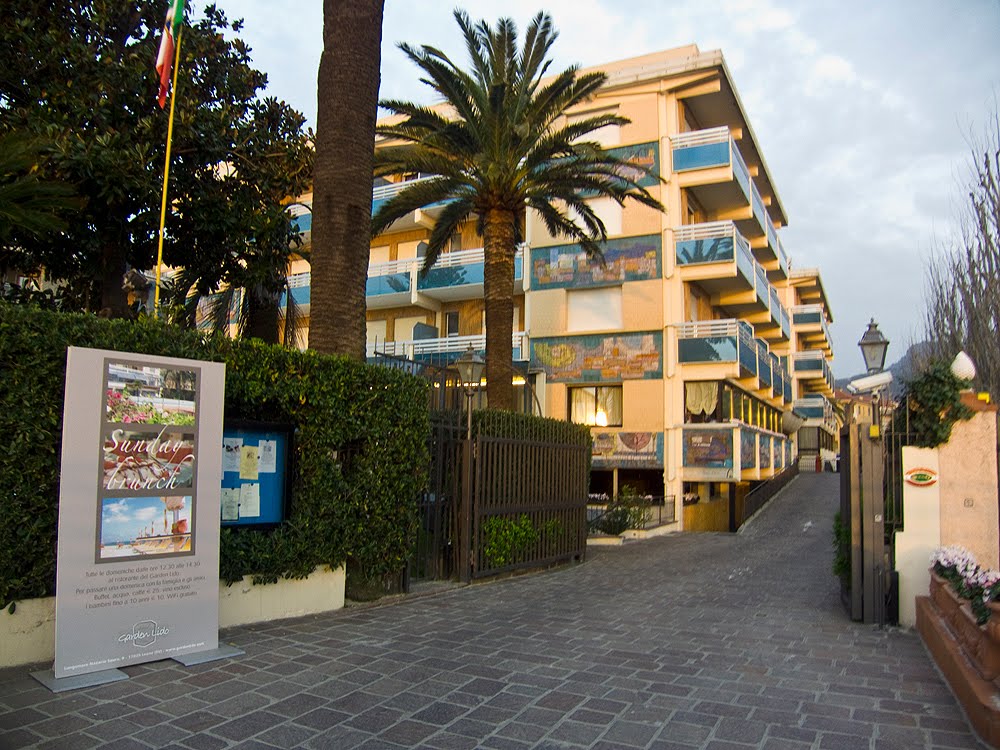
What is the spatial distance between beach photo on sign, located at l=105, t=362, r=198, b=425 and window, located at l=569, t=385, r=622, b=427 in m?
19.5

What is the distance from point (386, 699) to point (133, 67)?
30.9 feet

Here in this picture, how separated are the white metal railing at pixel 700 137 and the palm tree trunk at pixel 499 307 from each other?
429 inches

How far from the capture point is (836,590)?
35.9 ft

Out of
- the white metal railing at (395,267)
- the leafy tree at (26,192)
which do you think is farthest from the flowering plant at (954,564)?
the white metal railing at (395,267)

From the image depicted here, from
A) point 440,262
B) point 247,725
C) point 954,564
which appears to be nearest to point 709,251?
point 440,262

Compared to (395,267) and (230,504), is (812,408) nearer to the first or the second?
(395,267)

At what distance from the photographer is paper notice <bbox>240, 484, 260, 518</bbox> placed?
745 cm

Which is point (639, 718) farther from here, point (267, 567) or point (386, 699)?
point (267, 567)

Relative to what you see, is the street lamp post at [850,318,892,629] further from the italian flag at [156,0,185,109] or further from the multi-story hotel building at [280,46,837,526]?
Answer: the multi-story hotel building at [280,46,837,526]

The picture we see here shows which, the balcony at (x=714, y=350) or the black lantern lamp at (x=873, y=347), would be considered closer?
the black lantern lamp at (x=873, y=347)

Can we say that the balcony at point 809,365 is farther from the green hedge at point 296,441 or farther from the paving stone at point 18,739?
the paving stone at point 18,739

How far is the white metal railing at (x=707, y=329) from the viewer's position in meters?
23.7

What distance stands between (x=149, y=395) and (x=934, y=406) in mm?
7504

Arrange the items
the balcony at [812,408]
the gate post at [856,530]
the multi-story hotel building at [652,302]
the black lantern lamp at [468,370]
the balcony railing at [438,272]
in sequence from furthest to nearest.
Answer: the balcony at [812,408] < the balcony railing at [438,272] < the multi-story hotel building at [652,302] < the black lantern lamp at [468,370] < the gate post at [856,530]
